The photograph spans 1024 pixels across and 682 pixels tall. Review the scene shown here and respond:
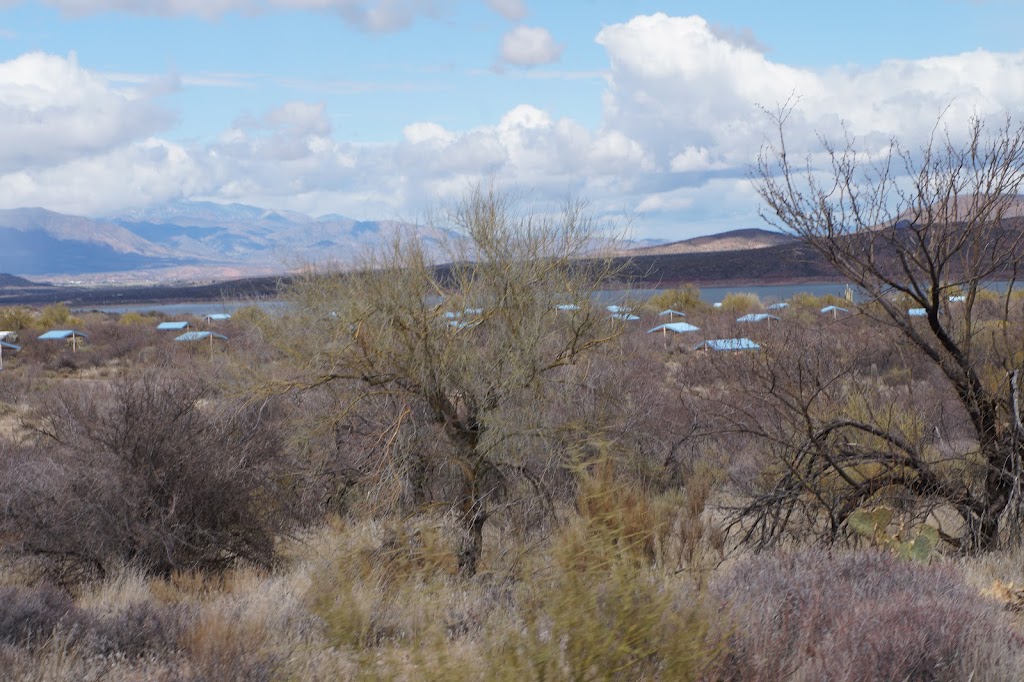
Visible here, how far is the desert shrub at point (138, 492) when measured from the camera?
397 inches

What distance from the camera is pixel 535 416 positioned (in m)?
12.4

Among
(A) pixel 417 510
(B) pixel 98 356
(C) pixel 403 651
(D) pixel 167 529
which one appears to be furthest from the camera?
(B) pixel 98 356

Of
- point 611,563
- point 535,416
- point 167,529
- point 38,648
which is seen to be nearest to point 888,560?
point 611,563

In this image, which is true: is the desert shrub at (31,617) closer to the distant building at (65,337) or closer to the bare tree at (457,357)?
the bare tree at (457,357)

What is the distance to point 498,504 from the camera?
12.2 meters

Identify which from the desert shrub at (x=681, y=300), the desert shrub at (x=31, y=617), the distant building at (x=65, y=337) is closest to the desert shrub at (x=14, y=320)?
the distant building at (x=65, y=337)

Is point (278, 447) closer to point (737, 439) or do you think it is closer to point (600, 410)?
point (600, 410)

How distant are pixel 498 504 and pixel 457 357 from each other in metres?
2.01

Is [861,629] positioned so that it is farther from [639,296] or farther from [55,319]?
[55,319]

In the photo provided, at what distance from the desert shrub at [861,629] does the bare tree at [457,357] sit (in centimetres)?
Result: 609

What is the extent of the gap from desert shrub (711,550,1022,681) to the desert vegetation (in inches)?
0.8

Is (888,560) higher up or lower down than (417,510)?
higher up

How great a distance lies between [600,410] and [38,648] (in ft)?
32.3

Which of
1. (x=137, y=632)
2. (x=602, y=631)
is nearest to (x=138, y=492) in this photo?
(x=137, y=632)
